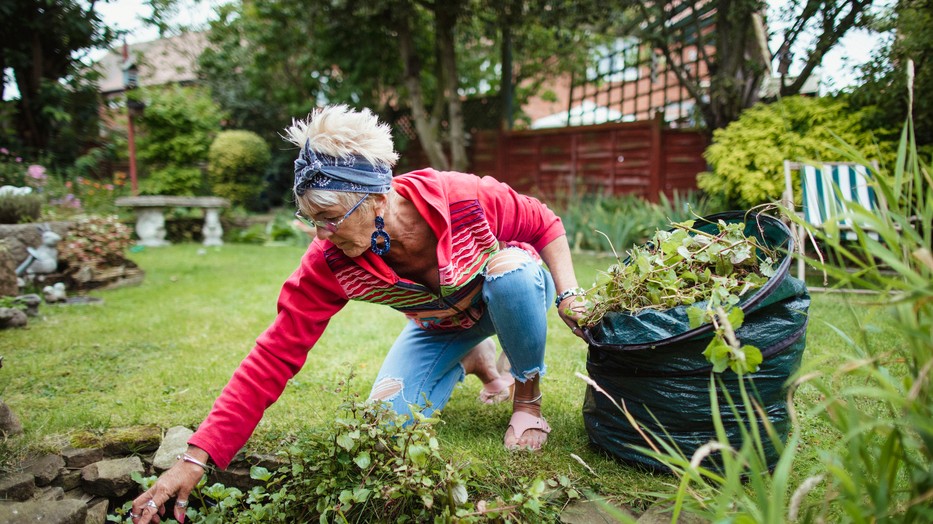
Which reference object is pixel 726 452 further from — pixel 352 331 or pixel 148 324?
pixel 148 324

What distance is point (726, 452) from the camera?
91 cm

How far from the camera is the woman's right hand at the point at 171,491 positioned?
60.9 inches

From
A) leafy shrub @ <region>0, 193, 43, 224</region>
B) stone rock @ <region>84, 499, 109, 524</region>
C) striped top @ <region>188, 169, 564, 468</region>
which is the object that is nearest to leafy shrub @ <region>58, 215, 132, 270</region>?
leafy shrub @ <region>0, 193, 43, 224</region>

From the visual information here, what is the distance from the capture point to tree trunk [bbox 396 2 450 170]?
30.7ft

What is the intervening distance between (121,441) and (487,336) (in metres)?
1.34

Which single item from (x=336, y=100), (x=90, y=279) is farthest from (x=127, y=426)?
(x=336, y=100)

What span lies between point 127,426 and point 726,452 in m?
2.15

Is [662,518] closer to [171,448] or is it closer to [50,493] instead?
[171,448]

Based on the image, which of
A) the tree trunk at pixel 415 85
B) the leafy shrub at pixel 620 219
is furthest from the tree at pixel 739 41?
the tree trunk at pixel 415 85

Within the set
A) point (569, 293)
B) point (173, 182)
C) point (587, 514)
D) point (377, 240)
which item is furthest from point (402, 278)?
point (173, 182)

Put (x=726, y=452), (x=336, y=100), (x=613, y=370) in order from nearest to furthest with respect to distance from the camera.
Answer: (x=726, y=452) < (x=613, y=370) < (x=336, y=100)

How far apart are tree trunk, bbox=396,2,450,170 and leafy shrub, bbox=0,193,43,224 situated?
5476mm

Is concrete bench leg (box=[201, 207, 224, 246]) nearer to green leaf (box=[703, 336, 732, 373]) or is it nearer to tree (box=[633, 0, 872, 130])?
tree (box=[633, 0, 872, 130])

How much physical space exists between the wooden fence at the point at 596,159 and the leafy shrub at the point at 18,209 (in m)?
6.21
